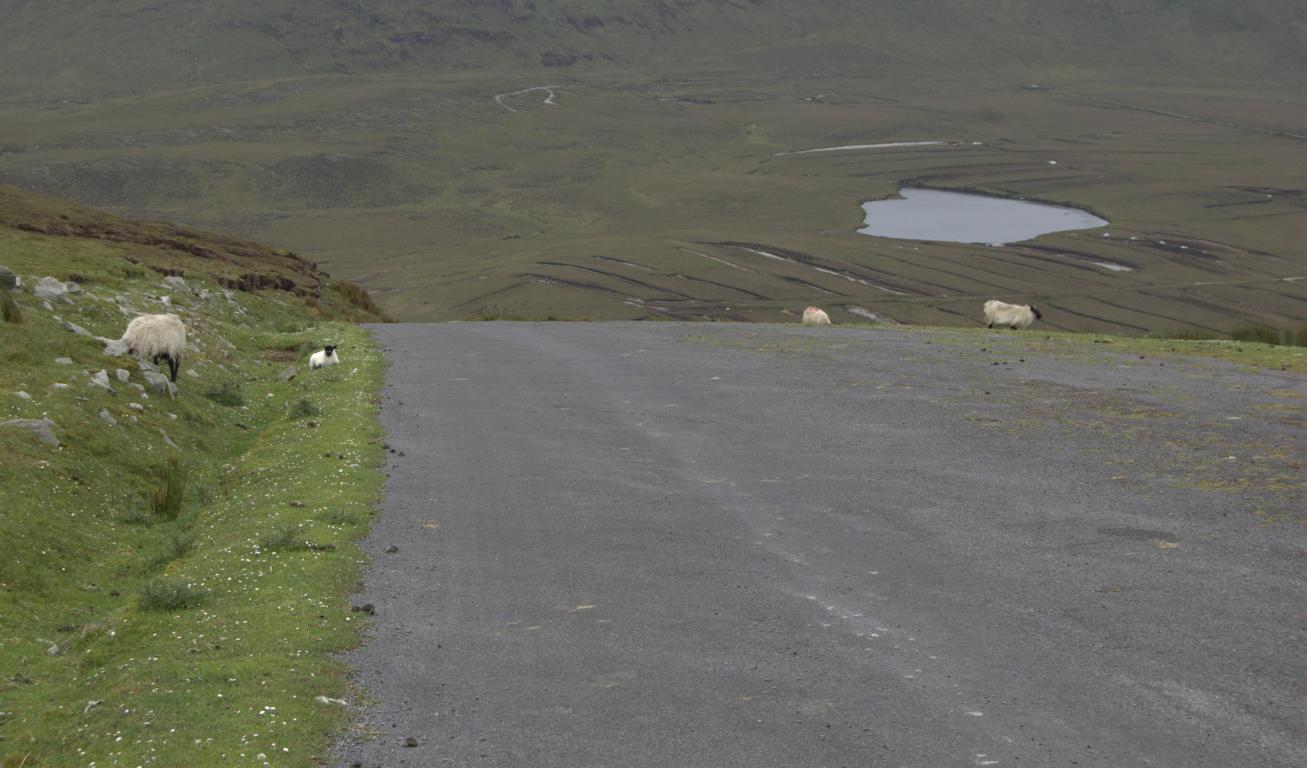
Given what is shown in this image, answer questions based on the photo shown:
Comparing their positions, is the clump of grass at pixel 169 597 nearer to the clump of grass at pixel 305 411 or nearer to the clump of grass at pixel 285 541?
the clump of grass at pixel 285 541

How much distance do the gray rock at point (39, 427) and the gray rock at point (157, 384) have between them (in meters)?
4.39

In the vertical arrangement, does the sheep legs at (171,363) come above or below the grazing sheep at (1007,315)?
above

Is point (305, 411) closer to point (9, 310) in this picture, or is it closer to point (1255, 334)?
point (9, 310)

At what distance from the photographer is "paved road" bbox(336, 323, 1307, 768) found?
953 centimetres

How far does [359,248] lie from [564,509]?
5778 inches

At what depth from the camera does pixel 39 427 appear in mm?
17562

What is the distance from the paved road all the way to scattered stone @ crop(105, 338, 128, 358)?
5.32 meters

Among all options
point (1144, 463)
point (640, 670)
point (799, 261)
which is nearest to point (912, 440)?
point (1144, 463)

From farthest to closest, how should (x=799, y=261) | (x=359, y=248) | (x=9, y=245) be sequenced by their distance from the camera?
(x=359, y=248) → (x=799, y=261) → (x=9, y=245)

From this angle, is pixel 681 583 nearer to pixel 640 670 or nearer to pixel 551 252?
pixel 640 670

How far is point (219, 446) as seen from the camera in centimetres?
2145

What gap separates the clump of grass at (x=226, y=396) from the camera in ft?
80.6

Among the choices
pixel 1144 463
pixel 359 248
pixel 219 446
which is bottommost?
pixel 359 248

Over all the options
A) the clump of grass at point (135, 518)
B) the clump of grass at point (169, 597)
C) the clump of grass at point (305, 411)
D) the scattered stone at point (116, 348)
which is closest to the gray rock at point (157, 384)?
the scattered stone at point (116, 348)
